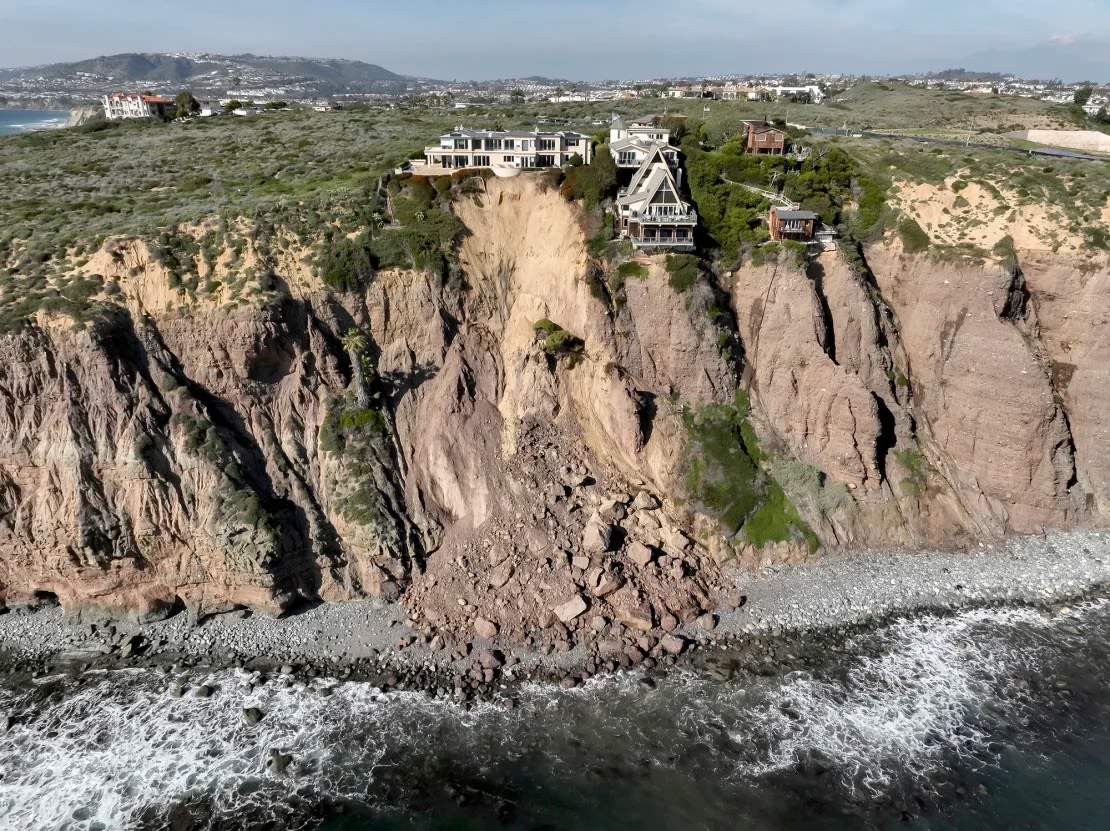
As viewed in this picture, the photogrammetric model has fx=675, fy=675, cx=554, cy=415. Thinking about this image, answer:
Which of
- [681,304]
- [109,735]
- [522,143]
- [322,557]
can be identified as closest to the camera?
[109,735]

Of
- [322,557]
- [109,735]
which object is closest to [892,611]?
[322,557]

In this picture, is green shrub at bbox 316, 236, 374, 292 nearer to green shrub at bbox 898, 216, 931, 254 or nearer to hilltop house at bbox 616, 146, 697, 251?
hilltop house at bbox 616, 146, 697, 251

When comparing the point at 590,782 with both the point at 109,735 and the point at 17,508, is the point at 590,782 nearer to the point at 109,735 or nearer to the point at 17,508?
the point at 109,735

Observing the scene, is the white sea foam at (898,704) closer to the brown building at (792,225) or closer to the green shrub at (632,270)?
the brown building at (792,225)

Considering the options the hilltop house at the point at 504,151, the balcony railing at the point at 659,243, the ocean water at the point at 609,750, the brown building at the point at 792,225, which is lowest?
the ocean water at the point at 609,750

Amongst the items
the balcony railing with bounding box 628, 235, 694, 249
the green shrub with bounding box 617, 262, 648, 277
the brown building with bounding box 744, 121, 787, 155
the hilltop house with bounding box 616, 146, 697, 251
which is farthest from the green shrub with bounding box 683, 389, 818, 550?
the brown building with bounding box 744, 121, 787, 155

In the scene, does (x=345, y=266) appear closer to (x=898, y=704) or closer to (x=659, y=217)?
(x=659, y=217)

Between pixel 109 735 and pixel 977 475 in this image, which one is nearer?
pixel 109 735

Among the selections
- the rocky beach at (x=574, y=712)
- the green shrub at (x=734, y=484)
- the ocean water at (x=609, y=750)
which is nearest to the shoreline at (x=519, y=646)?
the rocky beach at (x=574, y=712)
